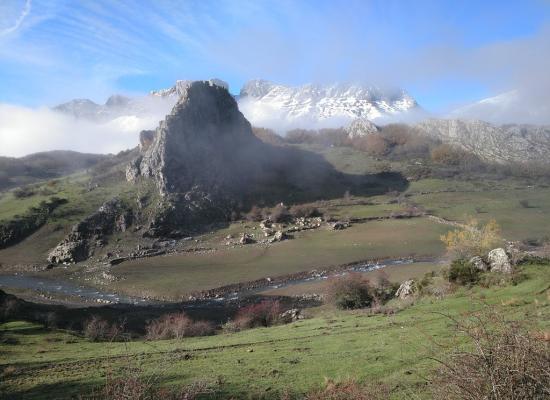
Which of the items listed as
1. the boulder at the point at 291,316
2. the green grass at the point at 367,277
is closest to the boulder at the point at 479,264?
the boulder at the point at 291,316

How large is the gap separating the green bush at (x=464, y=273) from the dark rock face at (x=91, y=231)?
97291mm

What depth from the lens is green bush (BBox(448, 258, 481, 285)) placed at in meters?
36.3

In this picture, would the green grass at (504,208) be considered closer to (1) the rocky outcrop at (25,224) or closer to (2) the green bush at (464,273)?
(2) the green bush at (464,273)

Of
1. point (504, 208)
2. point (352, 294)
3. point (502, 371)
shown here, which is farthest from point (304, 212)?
point (502, 371)

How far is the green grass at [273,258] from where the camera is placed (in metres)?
79.5

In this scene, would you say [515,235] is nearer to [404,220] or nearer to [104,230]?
[404,220]

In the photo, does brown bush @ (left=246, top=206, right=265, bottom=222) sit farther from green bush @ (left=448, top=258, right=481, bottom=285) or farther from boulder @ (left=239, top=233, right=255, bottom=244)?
green bush @ (left=448, top=258, right=481, bottom=285)

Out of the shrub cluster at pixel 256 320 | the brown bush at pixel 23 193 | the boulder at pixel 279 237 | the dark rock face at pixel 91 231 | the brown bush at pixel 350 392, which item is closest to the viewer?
the brown bush at pixel 350 392

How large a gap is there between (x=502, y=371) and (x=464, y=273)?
32833 mm

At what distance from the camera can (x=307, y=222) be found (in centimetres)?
13750

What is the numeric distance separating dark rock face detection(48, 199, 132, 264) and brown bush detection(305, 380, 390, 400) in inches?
4134

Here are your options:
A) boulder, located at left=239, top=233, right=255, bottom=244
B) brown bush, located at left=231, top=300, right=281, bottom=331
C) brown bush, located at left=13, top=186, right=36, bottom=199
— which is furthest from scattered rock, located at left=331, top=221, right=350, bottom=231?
brown bush, located at left=13, top=186, right=36, bottom=199

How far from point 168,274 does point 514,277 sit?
67618mm

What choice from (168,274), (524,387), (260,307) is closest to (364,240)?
(168,274)
